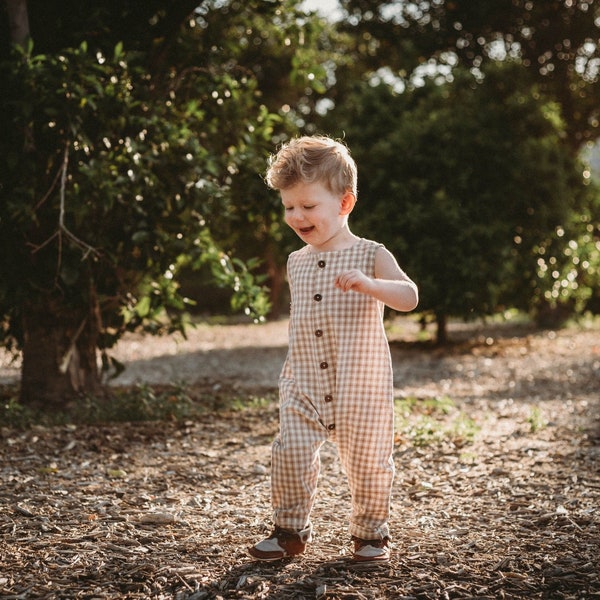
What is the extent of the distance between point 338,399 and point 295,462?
0.28m

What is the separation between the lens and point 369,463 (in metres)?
2.86

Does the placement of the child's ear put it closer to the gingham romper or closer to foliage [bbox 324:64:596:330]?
the gingham romper

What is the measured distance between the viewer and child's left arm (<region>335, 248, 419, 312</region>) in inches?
104

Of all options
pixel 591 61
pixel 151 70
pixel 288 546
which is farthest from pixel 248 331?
pixel 288 546

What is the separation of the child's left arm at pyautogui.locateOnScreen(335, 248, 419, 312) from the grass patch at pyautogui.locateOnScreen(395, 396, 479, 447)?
2.43 meters

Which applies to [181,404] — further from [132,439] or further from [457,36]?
[457,36]

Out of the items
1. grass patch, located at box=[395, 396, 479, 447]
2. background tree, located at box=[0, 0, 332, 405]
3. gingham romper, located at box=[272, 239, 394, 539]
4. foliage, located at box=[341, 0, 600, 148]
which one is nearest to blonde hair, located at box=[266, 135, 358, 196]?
gingham romper, located at box=[272, 239, 394, 539]

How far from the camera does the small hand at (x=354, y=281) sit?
2643 millimetres

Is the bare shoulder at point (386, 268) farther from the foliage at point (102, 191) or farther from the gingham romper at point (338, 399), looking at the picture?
the foliage at point (102, 191)

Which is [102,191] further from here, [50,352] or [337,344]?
[337,344]

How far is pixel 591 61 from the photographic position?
1366cm

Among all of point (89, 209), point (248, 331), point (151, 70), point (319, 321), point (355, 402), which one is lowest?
point (248, 331)

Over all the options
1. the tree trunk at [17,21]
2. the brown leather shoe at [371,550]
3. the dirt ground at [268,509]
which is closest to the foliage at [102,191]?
the tree trunk at [17,21]

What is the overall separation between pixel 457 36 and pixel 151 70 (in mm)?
8837
